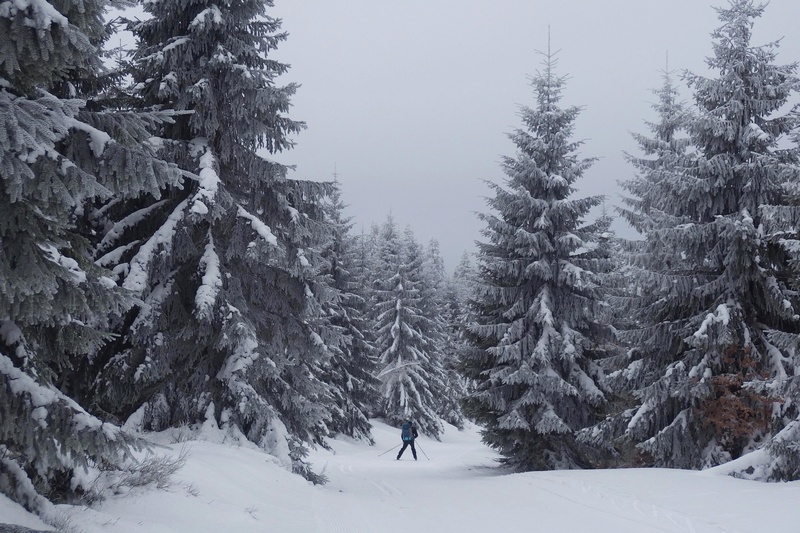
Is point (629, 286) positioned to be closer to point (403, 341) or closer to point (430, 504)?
point (430, 504)

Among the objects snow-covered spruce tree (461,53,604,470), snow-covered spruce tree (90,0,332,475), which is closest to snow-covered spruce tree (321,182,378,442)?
snow-covered spruce tree (461,53,604,470)

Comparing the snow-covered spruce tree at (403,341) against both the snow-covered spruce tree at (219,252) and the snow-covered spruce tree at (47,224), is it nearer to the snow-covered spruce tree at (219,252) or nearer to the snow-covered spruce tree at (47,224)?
the snow-covered spruce tree at (219,252)

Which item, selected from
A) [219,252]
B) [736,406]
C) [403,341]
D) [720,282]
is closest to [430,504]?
[219,252]

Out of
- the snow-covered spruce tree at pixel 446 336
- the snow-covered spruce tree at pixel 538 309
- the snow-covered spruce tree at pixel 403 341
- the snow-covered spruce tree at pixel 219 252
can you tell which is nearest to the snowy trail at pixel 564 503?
the snow-covered spruce tree at pixel 219 252

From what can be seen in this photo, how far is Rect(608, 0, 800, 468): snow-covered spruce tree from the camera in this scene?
1265cm

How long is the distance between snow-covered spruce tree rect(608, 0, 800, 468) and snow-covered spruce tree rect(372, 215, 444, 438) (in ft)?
65.5

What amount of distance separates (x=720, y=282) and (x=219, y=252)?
1125 cm

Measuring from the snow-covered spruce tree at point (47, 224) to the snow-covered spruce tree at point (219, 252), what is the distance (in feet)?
14.6

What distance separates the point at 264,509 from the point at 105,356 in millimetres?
4397

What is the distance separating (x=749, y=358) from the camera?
41.2 ft

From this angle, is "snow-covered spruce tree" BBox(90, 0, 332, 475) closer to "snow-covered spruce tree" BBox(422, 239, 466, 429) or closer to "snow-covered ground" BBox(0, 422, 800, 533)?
"snow-covered ground" BBox(0, 422, 800, 533)

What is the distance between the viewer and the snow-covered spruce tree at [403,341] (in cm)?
3350

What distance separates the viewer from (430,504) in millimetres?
9914

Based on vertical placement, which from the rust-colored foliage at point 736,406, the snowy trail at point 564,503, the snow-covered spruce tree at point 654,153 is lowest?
the snowy trail at point 564,503
